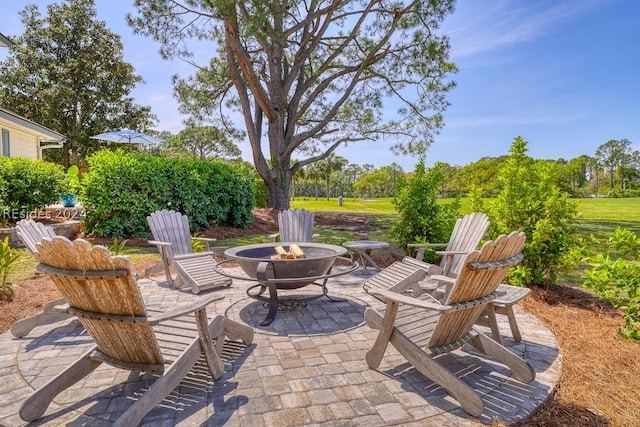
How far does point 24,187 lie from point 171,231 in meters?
5.18

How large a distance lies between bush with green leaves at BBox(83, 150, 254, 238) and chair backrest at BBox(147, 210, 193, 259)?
3.61 m

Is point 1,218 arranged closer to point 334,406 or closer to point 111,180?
point 111,180

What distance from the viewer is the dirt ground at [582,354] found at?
6.92 ft

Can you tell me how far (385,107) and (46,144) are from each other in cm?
1936

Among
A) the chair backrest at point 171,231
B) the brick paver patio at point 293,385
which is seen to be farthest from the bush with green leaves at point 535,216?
the chair backrest at point 171,231

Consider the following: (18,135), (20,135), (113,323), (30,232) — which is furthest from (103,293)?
(20,135)

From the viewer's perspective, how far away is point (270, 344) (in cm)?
306

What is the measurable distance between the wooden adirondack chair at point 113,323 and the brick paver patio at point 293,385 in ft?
Result: 0.53

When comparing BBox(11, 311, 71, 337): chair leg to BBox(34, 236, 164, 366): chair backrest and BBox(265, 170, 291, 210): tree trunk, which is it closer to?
BBox(34, 236, 164, 366): chair backrest

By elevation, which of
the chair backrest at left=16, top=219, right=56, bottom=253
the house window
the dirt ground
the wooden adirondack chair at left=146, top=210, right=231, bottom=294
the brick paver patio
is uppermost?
the house window

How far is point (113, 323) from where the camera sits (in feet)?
6.43

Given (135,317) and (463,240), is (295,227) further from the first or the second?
(135,317)

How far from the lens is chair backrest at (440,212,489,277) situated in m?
4.02

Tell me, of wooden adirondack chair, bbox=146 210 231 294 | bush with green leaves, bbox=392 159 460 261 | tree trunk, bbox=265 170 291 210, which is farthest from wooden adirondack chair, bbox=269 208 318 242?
tree trunk, bbox=265 170 291 210
